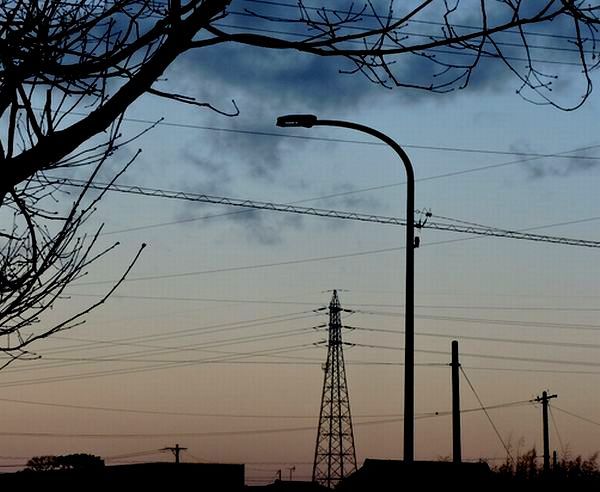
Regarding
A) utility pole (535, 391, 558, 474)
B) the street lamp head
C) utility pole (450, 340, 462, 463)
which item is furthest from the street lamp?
utility pole (535, 391, 558, 474)

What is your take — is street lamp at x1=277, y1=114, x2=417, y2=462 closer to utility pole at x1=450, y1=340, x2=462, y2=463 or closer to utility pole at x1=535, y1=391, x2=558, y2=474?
utility pole at x1=450, y1=340, x2=462, y2=463

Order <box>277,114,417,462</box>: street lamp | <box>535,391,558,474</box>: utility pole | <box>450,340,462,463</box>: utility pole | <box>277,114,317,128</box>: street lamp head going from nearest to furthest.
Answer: <box>277,114,417,462</box>: street lamp < <box>277,114,317,128</box>: street lamp head < <box>450,340,462,463</box>: utility pole < <box>535,391,558,474</box>: utility pole

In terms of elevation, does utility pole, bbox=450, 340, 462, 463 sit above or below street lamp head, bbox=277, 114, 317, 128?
below

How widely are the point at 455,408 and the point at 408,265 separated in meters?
19.6

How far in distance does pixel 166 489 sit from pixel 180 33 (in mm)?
24355

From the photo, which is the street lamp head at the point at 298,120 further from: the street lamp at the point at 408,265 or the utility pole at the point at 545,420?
the utility pole at the point at 545,420

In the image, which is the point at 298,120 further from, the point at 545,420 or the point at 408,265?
the point at 545,420

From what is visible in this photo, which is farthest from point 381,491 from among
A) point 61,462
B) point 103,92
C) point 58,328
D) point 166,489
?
point 61,462

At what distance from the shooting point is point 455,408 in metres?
38.2

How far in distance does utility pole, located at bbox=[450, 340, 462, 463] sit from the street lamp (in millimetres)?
16447

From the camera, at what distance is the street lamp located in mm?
18641

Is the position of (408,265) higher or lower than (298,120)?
lower

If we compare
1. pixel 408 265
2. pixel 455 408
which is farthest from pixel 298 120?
pixel 455 408

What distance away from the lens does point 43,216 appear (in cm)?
801
